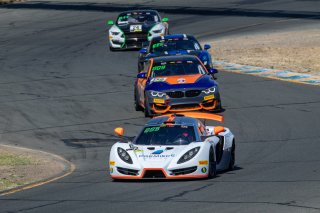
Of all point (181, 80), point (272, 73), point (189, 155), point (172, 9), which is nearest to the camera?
point (189, 155)

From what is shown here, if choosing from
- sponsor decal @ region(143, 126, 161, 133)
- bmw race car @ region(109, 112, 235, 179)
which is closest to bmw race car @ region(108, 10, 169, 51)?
bmw race car @ region(109, 112, 235, 179)

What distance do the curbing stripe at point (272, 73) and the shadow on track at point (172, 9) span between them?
49.1 feet

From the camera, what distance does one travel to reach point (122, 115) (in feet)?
80.2

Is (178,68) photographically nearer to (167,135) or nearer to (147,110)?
(147,110)

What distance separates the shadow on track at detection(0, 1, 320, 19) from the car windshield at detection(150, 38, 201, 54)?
18.7 meters

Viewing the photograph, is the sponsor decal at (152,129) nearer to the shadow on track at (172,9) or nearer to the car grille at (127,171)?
the car grille at (127,171)

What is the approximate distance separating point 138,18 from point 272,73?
9.62 meters

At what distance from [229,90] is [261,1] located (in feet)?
86.0

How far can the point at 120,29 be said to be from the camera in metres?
38.2

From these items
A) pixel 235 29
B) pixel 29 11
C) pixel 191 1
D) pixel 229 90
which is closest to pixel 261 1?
pixel 191 1

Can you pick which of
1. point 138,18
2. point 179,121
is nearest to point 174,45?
point 138,18

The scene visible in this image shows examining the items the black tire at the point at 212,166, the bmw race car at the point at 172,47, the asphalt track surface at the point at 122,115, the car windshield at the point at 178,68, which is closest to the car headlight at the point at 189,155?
the black tire at the point at 212,166

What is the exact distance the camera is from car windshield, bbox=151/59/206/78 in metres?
24.5

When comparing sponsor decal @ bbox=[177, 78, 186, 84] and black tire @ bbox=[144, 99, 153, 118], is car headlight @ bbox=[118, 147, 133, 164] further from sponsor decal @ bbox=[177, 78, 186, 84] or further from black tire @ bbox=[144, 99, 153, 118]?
sponsor decal @ bbox=[177, 78, 186, 84]
